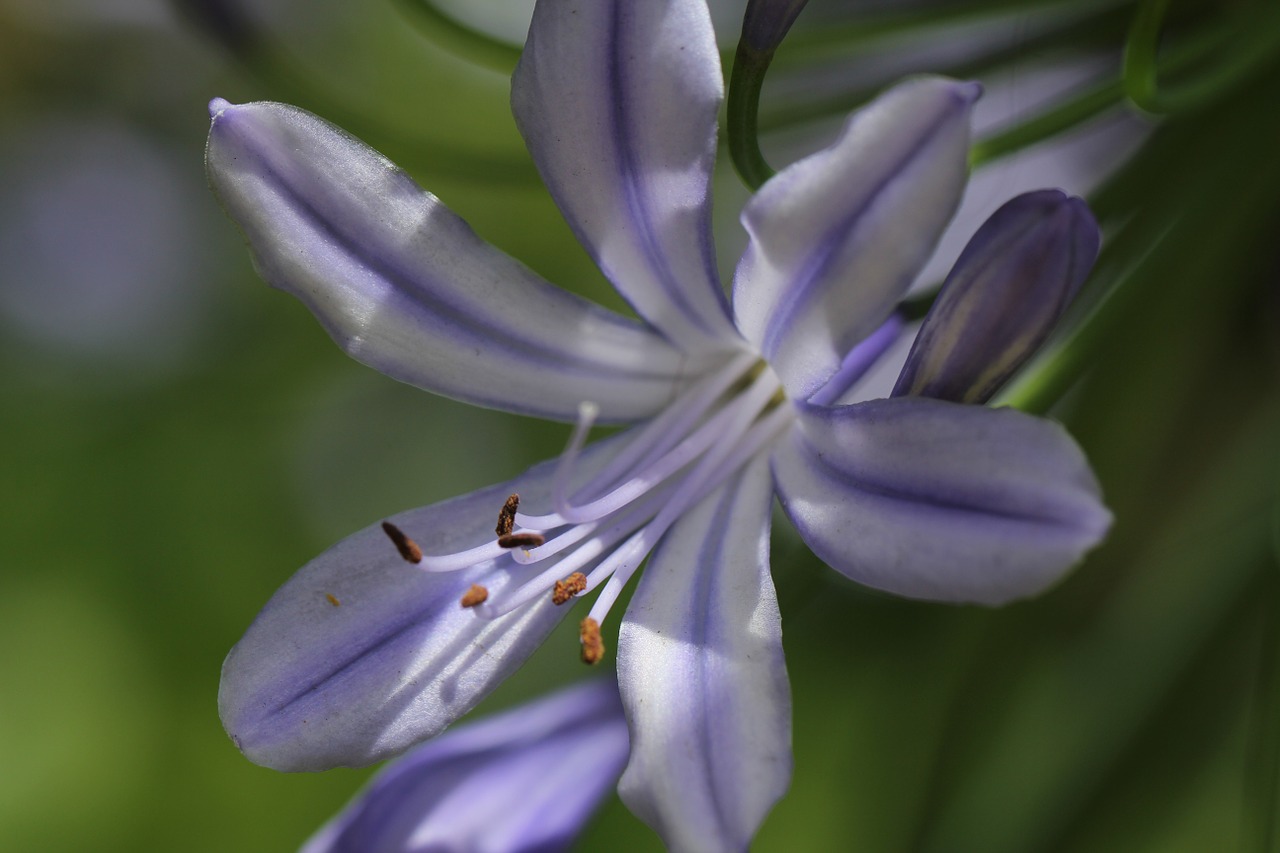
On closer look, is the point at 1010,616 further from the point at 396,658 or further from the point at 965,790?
the point at 396,658

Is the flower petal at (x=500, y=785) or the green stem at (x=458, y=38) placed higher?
the green stem at (x=458, y=38)

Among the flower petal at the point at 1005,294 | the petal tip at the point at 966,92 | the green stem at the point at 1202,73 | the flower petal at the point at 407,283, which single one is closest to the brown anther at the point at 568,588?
the flower petal at the point at 407,283

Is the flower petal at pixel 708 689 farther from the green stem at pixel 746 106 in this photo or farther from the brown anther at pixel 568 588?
the green stem at pixel 746 106

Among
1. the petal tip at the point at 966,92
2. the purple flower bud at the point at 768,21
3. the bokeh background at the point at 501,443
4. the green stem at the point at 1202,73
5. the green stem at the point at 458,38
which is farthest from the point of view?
the green stem at the point at 458,38

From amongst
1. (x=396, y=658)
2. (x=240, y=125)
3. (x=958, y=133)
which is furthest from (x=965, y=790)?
(x=240, y=125)

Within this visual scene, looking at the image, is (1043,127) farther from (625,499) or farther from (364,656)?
(364,656)

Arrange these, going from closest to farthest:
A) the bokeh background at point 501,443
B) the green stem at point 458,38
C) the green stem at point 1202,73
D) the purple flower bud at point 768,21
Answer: the purple flower bud at point 768,21 → the green stem at point 1202,73 → the bokeh background at point 501,443 → the green stem at point 458,38

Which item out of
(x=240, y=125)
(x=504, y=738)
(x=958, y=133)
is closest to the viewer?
(x=958, y=133)

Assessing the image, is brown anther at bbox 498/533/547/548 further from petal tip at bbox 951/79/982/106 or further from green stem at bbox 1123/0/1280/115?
green stem at bbox 1123/0/1280/115
